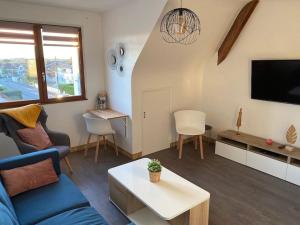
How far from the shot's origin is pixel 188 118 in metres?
4.02

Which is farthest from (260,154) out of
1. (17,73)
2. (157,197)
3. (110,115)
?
(17,73)

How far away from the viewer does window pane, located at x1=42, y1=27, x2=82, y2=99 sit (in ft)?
11.7

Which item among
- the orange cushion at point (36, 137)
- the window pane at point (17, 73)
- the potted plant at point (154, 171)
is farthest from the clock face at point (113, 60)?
the potted plant at point (154, 171)

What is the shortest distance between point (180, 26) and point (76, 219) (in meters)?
2.02

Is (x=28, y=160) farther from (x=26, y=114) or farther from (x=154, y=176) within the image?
(x=154, y=176)

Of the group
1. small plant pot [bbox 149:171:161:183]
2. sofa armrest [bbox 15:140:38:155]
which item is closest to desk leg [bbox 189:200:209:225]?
small plant pot [bbox 149:171:161:183]

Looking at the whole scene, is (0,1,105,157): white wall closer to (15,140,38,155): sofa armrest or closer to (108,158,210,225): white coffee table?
(15,140,38,155): sofa armrest

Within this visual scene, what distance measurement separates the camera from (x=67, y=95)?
152 inches

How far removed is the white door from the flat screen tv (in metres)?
1.38

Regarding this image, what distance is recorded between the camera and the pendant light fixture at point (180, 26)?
7.96 feet

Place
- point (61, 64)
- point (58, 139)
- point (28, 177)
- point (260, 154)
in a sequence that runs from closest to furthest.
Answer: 1. point (28, 177)
2. point (58, 139)
3. point (260, 154)
4. point (61, 64)

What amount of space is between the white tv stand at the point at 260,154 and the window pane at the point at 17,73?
10.1 feet

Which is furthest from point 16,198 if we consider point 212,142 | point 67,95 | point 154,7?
point 212,142

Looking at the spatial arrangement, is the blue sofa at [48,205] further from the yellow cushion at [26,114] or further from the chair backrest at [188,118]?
the chair backrest at [188,118]
